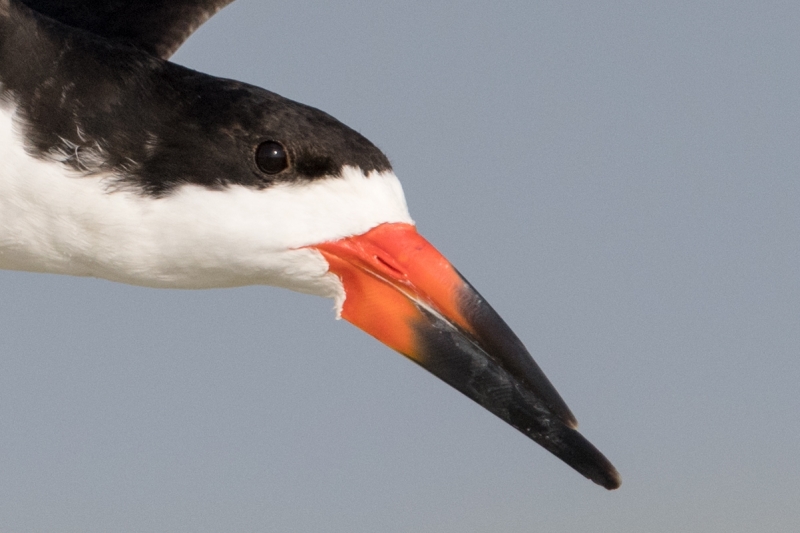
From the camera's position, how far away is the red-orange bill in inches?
172

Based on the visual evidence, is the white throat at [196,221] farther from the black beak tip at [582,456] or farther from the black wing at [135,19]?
the black wing at [135,19]

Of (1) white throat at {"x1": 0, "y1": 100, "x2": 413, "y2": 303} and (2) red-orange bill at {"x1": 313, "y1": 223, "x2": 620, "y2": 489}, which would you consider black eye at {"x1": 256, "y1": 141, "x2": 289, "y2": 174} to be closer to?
(1) white throat at {"x1": 0, "y1": 100, "x2": 413, "y2": 303}

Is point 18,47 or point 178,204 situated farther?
point 18,47

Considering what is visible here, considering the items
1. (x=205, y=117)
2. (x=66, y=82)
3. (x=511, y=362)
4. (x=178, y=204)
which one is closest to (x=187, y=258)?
(x=178, y=204)

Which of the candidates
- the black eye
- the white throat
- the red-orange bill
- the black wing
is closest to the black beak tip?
the red-orange bill

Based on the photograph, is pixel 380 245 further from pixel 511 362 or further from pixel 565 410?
pixel 565 410

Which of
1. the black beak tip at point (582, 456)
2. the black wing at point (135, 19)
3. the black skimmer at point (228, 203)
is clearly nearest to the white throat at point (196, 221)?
the black skimmer at point (228, 203)

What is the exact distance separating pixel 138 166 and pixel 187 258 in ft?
1.31

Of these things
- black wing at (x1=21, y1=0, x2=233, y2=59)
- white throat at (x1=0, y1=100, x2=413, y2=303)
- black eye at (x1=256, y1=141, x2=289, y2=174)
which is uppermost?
black wing at (x1=21, y1=0, x2=233, y2=59)

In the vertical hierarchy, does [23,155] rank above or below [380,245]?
below

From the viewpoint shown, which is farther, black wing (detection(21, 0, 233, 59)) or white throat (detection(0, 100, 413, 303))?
black wing (detection(21, 0, 233, 59))

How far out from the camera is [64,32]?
15.2 ft

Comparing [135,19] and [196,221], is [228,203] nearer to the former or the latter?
[196,221]

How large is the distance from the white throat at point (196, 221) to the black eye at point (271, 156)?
0.08 metres
